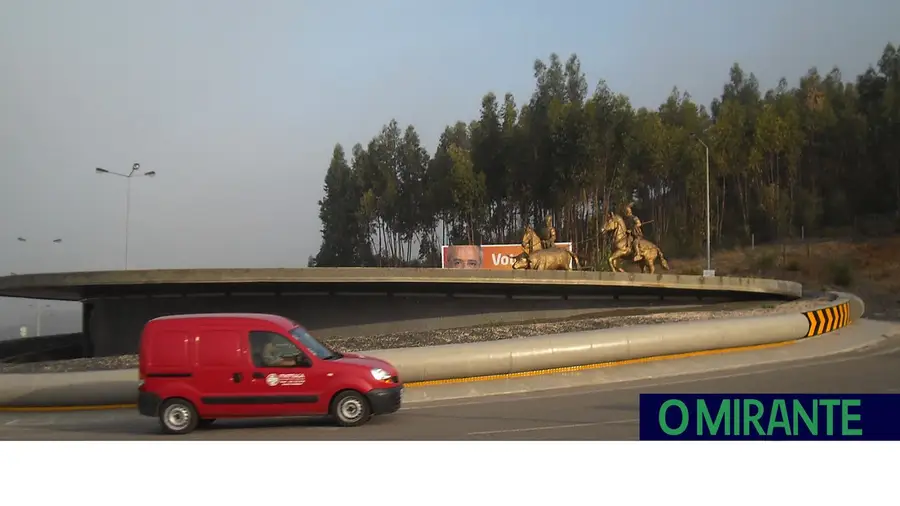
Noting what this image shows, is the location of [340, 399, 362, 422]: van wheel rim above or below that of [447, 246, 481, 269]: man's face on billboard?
below

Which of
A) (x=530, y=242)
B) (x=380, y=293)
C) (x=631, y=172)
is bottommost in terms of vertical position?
(x=380, y=293)

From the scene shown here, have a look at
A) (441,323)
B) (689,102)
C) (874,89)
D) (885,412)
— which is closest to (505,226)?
(689,102)

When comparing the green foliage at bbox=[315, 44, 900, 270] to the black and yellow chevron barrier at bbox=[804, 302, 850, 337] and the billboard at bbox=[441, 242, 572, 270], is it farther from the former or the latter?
the black and yellow chevron barrier at bbox=[804, 302, 850, 337]

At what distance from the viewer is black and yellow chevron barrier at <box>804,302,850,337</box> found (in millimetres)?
17969

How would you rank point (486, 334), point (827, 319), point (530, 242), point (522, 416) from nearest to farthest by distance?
1. point (522, 416)
2. point (827, 319)
3. point (486, 334)
4. point (530, 242)

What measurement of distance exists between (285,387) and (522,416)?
3.60m

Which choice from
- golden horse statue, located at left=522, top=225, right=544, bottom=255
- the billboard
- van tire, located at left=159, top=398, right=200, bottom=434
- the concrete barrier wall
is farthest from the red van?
the billboard

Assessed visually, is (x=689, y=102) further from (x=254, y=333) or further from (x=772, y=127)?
(x=254, y=333)

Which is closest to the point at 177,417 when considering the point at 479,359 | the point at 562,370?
the point at 479,359

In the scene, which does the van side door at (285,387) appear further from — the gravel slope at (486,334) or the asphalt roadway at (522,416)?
the gravel slope at (486,334)

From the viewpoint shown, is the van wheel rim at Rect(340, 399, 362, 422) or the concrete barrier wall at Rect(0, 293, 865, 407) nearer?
the van wheel rim at Rect(340, 399, 362, 422)

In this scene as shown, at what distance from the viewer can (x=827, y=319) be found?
740 inches

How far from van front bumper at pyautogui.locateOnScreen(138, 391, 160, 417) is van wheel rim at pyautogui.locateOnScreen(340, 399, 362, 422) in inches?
109

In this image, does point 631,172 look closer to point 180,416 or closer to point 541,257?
point 541,257
